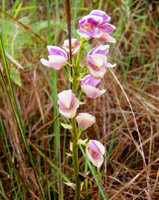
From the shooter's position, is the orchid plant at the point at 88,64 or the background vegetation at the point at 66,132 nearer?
the orchid plant at the point at 88,64

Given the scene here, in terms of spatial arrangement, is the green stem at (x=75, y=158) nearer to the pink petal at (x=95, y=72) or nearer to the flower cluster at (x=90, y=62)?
the flower cluster at (x=90, y=62)

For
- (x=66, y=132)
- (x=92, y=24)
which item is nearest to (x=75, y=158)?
(x=92, y=24)

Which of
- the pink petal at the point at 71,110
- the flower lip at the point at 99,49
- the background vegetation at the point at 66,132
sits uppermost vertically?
the flower lip at the point at 99,49

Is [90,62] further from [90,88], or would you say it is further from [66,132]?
[66,132]

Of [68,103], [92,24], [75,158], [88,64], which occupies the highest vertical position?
[92,24]

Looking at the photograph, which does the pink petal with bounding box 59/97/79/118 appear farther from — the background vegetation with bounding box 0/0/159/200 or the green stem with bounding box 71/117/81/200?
the background vegetation with bounding box 0/0/159/200

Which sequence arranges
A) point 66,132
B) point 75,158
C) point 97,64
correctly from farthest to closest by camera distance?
point 66,132
point 75,158
point 97,64

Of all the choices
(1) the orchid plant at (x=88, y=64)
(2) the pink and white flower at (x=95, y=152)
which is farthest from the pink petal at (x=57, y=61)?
(2) the pink and white flower at (x=95, y=152)
